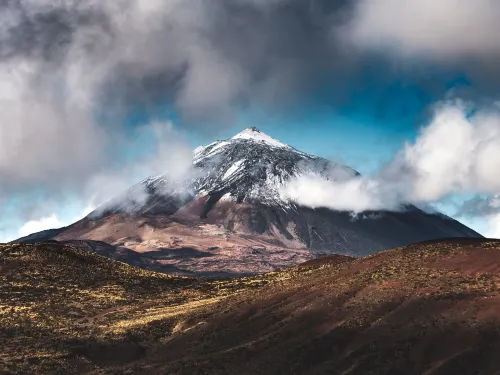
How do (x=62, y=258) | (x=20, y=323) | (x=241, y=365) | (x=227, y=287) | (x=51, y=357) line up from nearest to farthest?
(x=241, y=365) → (x=51, y=357) → (x=20, y=323) → (x=227, y=287) → (x=62, y=258)

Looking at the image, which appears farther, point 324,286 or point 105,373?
point 324,286

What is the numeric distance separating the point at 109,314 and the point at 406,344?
5983cm

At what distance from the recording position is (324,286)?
3460 inches

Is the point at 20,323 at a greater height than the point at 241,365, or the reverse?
the point at 20,323

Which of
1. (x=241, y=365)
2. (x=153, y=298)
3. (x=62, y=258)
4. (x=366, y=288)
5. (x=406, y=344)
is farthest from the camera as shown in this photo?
(x=62, y=258)

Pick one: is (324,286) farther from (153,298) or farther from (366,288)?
(153,298)

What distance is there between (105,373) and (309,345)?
23.5m

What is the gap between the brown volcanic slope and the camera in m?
60.4

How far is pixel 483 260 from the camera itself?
259ft

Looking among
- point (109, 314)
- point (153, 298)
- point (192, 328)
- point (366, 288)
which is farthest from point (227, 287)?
point (366, 288)

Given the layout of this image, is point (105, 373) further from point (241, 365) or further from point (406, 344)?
point (406, 344)

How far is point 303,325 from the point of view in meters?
72.7

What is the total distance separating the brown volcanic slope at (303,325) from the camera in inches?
2378

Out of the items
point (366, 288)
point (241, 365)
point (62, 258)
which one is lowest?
point (241, 365)
